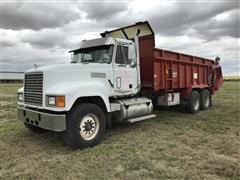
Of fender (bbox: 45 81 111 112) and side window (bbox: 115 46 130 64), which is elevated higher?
side window (bbox: 115 46 130 64)

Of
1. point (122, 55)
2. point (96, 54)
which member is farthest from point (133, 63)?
point (96, 54)

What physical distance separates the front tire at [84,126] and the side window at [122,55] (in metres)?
1.63

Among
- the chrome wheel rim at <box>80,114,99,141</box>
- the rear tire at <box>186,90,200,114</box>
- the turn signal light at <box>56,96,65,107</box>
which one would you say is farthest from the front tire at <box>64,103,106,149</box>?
the rear tire at <box>186,90,200,114</box>

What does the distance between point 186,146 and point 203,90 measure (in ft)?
21.6

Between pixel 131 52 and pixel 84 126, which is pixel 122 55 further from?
pixel 84 126

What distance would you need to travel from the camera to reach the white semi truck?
584 centimetres

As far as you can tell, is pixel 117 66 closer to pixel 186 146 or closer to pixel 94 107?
pixel 94 107

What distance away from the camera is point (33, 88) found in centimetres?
632

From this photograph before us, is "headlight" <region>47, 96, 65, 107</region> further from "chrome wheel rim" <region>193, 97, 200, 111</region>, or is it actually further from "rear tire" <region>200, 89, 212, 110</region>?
"rear tire" <region>200, 89, 212, 110</region>

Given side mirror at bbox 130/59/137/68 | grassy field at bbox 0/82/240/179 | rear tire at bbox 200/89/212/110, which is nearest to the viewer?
grassy field at bbox 0/82/240/179

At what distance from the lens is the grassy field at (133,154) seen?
4.60 m

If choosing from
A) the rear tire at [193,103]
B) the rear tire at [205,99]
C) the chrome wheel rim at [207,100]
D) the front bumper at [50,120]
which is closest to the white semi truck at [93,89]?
the front bumper at [50,120]

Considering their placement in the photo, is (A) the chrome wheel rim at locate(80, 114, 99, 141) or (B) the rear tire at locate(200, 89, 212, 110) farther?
(B) the rear tire at locate(200, 89, 212, 110)

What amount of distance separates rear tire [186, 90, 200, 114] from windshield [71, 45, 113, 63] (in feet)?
16.4
